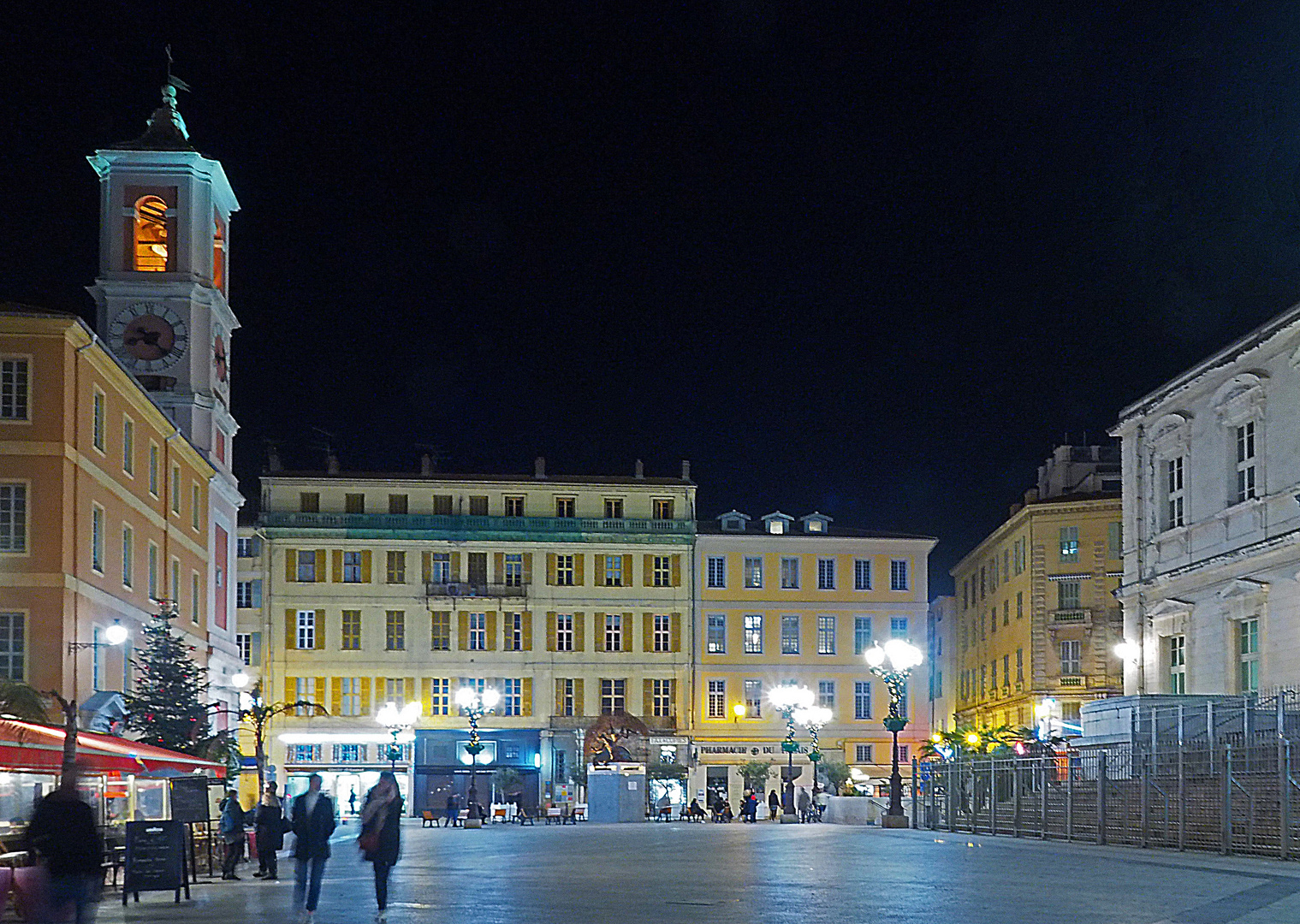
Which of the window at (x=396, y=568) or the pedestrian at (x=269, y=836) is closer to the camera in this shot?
the pedestrian at (x=269, y=836)

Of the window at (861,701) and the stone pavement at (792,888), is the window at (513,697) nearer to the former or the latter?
the window at (861,701)

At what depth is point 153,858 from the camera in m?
22.3

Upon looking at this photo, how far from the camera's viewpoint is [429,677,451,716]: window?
85938mm

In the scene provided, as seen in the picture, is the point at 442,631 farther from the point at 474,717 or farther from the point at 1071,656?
the point at 1071,656

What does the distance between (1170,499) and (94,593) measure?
88.6 ft

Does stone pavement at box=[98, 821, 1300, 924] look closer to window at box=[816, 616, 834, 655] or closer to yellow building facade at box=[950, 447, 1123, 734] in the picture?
yellow building facade at box=[950, 447, 1123, 734]

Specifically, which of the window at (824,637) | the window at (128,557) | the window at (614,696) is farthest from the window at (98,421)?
the window at (824,637)

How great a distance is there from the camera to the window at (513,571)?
87562mm

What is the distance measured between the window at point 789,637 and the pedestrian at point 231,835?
196 ft

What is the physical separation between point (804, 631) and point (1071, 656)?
13.8m

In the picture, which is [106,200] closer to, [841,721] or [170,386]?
[170,386]

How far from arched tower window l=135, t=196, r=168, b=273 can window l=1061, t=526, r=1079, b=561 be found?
4050 centimetres

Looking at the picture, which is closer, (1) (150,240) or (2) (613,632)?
(1) (150,240)

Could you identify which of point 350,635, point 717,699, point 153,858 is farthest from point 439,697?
point 153,858
